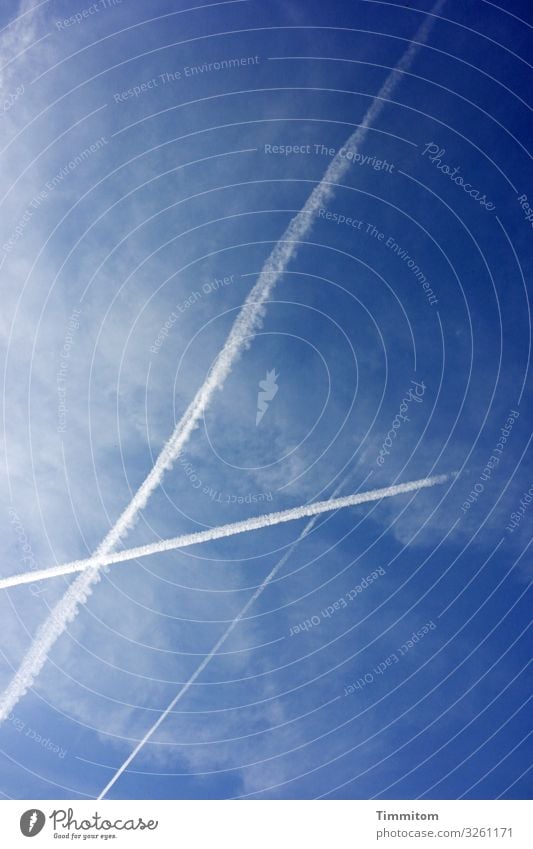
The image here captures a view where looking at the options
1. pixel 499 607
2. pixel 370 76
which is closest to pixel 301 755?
pixel 499 607

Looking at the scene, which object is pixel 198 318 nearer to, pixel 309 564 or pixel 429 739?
pixel 309 564
